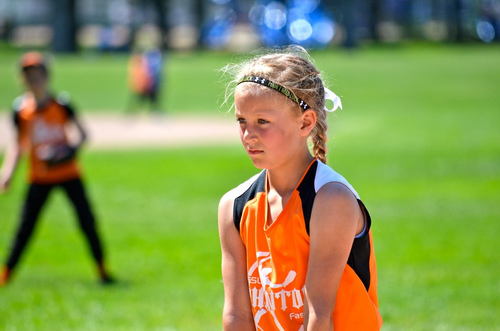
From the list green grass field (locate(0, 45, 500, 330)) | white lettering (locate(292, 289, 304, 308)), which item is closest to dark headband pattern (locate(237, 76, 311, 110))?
green grass field (locate(0, 45, 500, 330))

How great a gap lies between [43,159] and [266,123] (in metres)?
5.48

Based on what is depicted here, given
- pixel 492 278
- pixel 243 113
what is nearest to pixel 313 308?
pixel 243 113

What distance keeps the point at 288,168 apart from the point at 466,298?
4838mm

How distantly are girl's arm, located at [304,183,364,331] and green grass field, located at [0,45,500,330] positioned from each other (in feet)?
2.17

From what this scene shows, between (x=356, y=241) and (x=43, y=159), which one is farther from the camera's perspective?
(x=43, y=159)

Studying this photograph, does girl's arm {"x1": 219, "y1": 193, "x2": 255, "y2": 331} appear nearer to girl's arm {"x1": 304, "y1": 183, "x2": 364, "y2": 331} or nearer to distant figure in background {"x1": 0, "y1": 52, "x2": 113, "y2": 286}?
girl's arm {"x1": 304, "y1": 183, "x2": 364, "y2": 331}

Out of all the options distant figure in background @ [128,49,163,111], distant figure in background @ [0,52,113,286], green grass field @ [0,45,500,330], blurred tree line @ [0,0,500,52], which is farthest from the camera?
blurred tree line @ [0,0,500,52]

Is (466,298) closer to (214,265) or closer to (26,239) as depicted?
(214,265)

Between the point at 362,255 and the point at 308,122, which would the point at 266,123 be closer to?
the point at 308,122

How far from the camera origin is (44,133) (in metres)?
7.96

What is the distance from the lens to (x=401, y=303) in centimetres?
707

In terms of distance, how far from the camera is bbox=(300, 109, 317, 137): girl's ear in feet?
9.39

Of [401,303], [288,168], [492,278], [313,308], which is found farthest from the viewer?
[492,278]

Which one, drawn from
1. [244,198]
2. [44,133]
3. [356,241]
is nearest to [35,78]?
[44,133]
